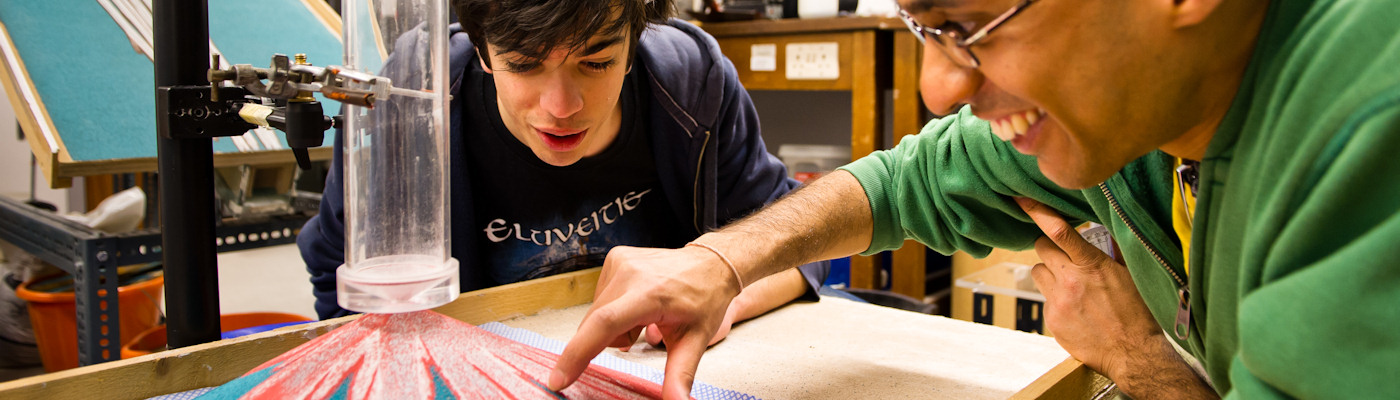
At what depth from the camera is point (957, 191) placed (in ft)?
3.38

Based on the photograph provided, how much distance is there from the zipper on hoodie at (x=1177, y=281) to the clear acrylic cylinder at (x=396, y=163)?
596 millimetres

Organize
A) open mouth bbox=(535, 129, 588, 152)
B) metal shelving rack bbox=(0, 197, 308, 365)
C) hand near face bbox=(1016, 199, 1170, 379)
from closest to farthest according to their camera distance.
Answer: hand near face bbox=(1016, 199, 1170, 379) → open mouth bbox=(535, 129, 588, 152) → metal shelving rack bbox=(0, 197, 308, 365)

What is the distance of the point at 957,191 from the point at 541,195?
0.67 metres

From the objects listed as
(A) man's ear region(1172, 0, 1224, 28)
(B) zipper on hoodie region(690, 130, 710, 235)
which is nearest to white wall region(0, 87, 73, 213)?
(B) zipper on hoodie region(690, 130, 710, 235)

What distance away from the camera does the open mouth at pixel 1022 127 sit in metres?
0.67

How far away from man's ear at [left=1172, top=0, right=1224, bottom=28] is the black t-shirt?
3.19 feet

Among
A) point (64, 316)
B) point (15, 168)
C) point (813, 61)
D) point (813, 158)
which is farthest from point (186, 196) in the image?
point (15, 168)

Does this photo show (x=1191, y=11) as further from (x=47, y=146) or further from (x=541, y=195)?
(x=47, y=146)


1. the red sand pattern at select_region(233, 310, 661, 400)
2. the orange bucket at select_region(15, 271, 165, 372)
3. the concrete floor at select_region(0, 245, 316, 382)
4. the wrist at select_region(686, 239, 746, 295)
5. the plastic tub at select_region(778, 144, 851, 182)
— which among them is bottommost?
the concrete floor at select_region(0, 245, 316, 382)

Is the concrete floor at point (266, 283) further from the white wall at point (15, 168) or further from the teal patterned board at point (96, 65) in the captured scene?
the teal patterned board at point (96, 65)

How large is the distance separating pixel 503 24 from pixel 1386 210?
872 mm

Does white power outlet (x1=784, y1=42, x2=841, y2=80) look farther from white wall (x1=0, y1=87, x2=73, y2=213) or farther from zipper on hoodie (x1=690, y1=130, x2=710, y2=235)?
white wall (x1=0, y1=87, x2=73, y2=213)

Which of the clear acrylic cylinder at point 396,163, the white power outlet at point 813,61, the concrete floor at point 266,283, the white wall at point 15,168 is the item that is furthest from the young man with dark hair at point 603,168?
the white wall at point 15,168

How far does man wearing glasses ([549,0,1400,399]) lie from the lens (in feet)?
1.52
